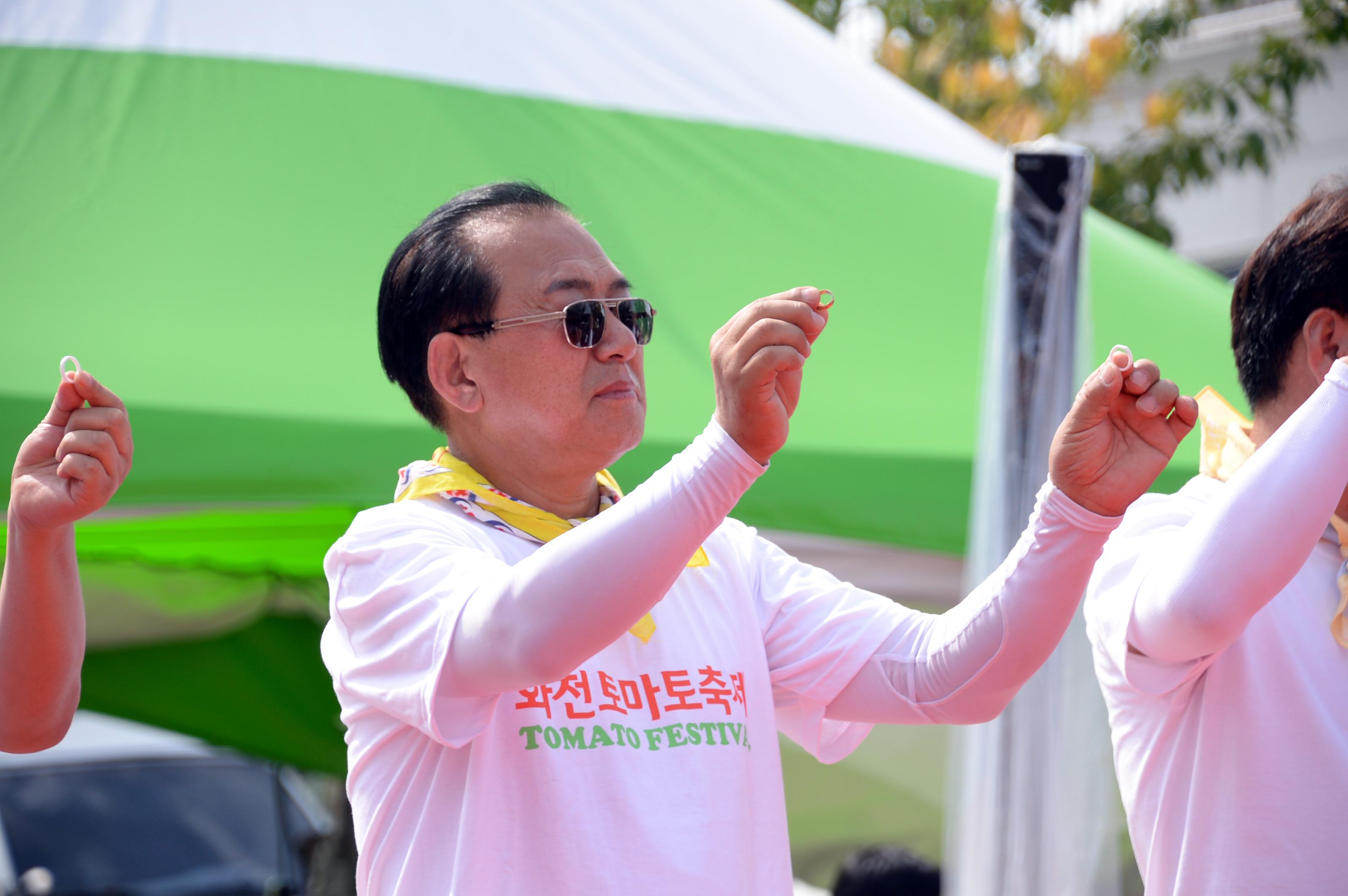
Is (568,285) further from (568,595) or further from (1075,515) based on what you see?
(1075,515)

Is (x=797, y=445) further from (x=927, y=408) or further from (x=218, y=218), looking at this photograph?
(x=218, y=218)

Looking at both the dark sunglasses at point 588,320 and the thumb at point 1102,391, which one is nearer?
the thumb at point 1102,391

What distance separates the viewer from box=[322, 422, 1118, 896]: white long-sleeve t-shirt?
133cm

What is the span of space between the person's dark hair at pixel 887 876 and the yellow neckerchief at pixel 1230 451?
5.44ft

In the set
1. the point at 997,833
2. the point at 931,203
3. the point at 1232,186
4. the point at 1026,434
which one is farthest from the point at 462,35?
the point at 1232,186

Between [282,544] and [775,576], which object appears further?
[282,544]

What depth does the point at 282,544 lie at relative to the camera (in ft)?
11.1

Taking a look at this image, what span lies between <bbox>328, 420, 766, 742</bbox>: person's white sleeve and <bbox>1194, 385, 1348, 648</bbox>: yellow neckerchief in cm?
81

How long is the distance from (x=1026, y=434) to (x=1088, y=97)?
4.91 meters

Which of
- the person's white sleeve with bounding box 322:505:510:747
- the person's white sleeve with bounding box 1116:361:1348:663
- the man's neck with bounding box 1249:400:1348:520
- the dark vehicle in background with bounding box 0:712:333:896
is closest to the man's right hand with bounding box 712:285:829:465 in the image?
the person's white sleeve with bounding box 322:505:510:747

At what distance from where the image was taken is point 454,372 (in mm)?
1771

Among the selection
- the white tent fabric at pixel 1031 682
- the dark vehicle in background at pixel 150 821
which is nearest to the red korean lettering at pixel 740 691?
the white tent fabric at pixel 1031 682

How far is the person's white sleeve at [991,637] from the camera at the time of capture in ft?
5.11

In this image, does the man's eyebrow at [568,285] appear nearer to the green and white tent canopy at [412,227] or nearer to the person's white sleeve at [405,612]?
the person's white sleeve at [405,612]
